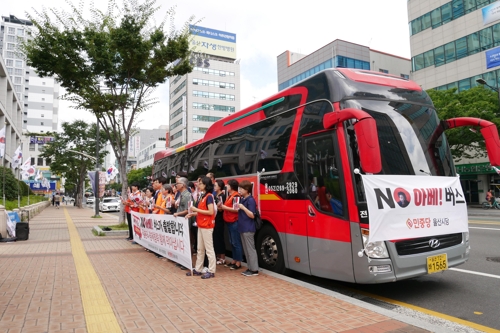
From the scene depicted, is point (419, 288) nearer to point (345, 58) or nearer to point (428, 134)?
point (428, 134)

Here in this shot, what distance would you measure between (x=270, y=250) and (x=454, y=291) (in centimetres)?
315

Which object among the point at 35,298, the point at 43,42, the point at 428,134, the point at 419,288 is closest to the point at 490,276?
the point at 419,288

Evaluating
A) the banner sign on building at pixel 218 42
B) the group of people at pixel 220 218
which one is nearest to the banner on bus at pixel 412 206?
the group of people at pixel 220 218

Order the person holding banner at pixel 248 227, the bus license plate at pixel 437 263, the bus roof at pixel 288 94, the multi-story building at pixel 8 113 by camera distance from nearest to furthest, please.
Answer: the bus license plate at pixel 437 263 → the bus roof at pixel 288 94 → the person holding banner at pixel 248 227 → the multi-story building at pixel 8 113

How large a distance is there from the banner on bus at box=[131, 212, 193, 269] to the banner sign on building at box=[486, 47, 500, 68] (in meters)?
32.5

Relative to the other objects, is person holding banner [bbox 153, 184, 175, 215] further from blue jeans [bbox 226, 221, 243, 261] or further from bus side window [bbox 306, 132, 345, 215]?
bus side window [bbox 306, 132, 345, 215]

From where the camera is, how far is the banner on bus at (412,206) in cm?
508

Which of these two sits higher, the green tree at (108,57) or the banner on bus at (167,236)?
the green tree at (108,57)

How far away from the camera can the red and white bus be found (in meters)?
5.13

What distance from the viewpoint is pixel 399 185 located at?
5.30 meters

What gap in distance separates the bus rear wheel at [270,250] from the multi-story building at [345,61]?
45620mm

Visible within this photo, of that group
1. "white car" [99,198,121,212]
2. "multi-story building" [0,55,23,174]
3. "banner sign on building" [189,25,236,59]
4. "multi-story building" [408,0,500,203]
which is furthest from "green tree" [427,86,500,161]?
"banner sign on building" [189,25,236,59]

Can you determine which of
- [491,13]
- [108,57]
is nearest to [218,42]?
[491,13]

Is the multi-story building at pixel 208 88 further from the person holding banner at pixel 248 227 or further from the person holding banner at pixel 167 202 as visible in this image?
the person holding banner at pixel 248 227
